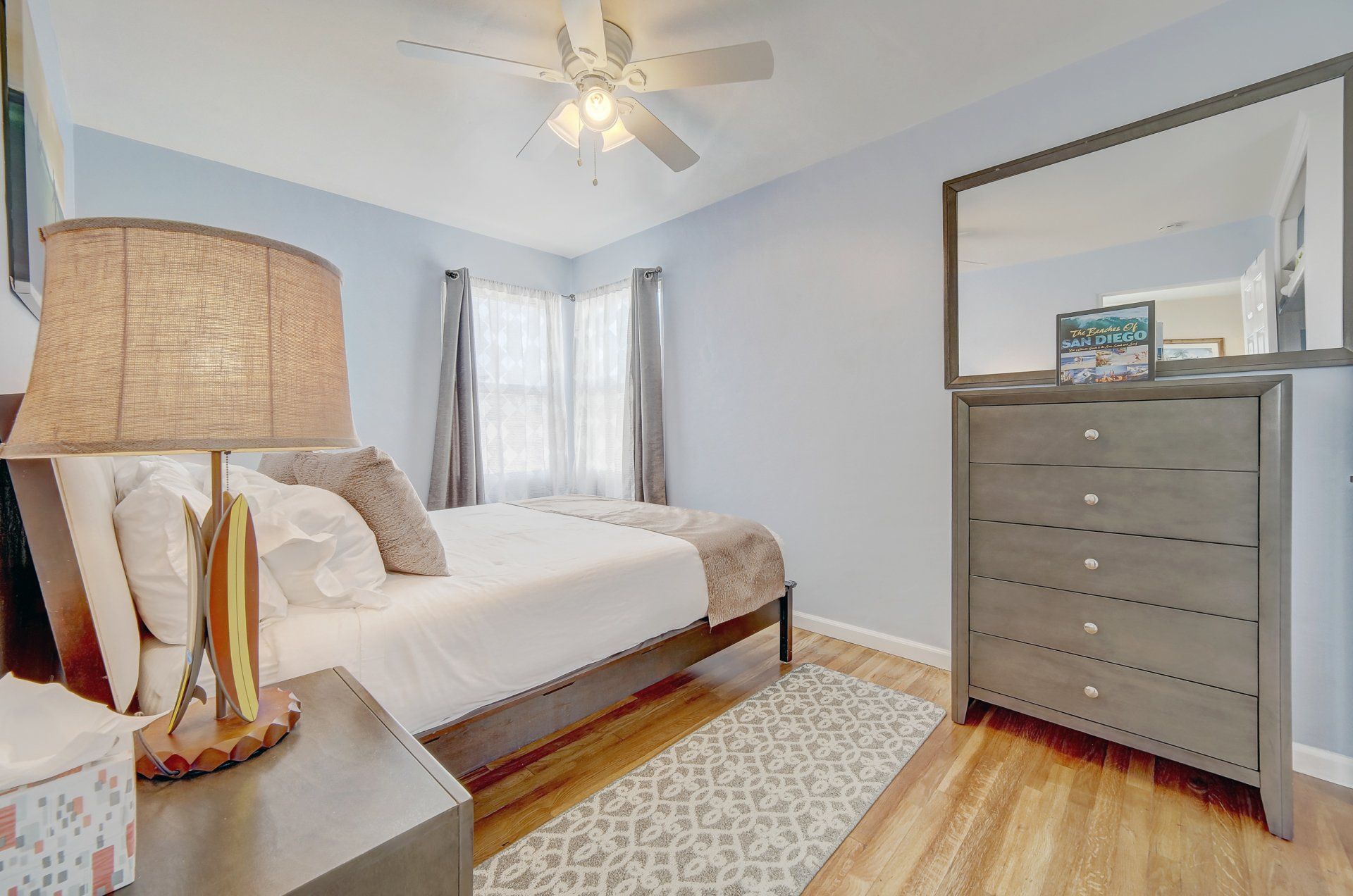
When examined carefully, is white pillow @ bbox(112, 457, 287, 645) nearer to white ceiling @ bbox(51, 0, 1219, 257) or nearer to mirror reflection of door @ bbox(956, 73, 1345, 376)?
white ceiling @ bbox(51, 0, 1219, 257)

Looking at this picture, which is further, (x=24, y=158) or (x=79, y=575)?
(x=24, y=158)

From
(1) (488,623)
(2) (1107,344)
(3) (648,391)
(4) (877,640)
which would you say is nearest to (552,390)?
(3) (648,391)

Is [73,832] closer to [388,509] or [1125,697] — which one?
[388,509]

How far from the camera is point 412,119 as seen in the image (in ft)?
8.27

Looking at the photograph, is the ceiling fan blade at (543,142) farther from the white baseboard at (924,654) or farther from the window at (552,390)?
the white baseboard at (924,654)

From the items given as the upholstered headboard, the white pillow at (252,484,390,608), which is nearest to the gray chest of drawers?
the white pillow at (252,484,390,608)

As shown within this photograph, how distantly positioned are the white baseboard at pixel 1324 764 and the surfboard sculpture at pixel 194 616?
286cm

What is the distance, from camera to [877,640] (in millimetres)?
2756

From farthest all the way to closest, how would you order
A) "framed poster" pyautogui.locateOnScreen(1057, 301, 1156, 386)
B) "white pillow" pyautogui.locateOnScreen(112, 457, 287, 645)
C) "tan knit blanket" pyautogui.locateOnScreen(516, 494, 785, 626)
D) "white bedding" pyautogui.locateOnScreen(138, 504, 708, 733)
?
1. "tan knit blanket" pyautogui.locateOnScreen(516, 494, 785, 626)
2. "framed poster" pyautogui.locateOnScreen(1057, 301, 1156, 386)
3. "white bedding" pyautogui.locateOnScreen(138, 504, 708, 733)
4. "white pillow" pyautogui.locateOnScreen(112, 457, 287, 645)

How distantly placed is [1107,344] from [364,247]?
3.87 meters

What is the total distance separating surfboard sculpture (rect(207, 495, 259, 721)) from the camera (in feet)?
2.57

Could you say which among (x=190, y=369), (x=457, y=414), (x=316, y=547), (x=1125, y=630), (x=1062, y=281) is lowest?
(x=1125, y=630)

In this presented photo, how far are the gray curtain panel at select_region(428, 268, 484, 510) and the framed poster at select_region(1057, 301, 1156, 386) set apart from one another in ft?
10.9

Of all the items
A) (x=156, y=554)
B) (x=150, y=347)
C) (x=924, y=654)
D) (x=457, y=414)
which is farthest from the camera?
(x=457, y=414)
